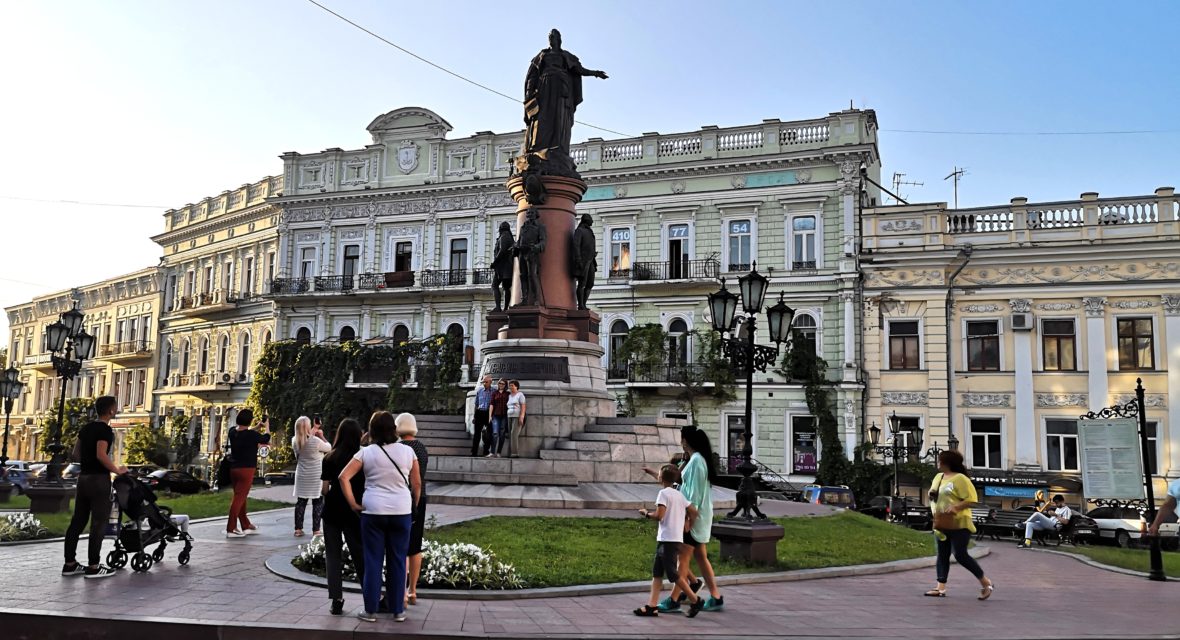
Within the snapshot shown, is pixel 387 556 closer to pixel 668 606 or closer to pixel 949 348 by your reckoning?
pixel 668 606

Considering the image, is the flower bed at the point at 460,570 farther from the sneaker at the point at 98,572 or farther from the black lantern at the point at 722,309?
the black lantern at the point at 722,309

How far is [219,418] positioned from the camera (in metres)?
49.2

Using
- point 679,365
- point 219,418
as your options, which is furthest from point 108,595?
point 219,418

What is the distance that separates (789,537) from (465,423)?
26.6 ft

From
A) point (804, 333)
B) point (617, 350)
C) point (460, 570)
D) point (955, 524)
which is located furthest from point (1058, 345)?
point (460, 570)

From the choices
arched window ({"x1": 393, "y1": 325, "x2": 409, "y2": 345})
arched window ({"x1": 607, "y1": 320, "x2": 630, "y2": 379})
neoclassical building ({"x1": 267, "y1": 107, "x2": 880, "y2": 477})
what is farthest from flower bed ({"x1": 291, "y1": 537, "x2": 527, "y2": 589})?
arched window ({"x1": 393, "y1": 325, "x2": 409, "y2": 345})

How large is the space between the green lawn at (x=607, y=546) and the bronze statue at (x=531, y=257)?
650cm

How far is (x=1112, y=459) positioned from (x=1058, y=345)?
62.2 feet

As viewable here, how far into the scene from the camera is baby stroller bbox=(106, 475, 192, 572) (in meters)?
9.85

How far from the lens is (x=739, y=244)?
3878 cm

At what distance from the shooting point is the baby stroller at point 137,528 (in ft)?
32.3

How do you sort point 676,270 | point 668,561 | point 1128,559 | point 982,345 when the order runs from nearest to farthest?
1. point 668,561
2. point 1128,559
3. point 982,345
4. point 676,270

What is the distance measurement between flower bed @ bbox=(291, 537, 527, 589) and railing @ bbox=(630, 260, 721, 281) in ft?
97.5

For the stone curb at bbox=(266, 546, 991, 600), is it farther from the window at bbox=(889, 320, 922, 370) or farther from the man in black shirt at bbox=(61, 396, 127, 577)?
the window at bbox=(889, 320, 922, 370)
